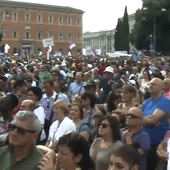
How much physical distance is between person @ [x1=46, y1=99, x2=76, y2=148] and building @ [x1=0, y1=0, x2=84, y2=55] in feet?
305

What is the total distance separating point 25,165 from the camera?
3643mm

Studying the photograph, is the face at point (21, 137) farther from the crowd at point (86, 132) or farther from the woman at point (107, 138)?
the woman at point (107, 138)

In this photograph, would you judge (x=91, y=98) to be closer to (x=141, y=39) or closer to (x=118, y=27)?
(x=141, y=39)

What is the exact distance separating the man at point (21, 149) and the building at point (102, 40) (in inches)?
4730

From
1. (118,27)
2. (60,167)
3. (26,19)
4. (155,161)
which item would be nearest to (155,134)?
(155,161)

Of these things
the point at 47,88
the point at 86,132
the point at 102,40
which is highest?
the point at 102,40

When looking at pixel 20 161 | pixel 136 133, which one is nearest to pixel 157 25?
pixel 136 133

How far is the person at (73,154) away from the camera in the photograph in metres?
3.73

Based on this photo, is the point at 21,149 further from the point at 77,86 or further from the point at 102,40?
the point at 102,40

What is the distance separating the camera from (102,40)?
469 ft

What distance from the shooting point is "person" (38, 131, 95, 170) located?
12.2ft

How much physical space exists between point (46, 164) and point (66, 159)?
303mm

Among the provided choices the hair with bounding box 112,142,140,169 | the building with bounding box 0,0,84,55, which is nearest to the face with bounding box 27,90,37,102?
the hair with bounding box 112,142,140,169

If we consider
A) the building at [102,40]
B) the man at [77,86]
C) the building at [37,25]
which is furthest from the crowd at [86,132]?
the building at [102,40]
